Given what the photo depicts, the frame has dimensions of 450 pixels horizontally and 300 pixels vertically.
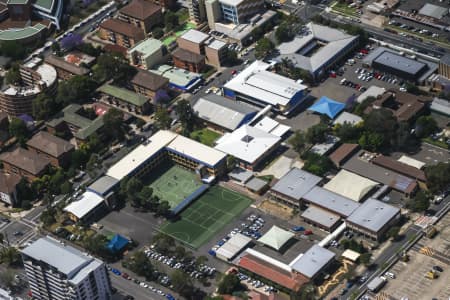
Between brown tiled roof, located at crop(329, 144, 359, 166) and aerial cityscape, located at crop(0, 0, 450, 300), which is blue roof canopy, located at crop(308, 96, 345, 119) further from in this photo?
brown tiled roof, located at crop(329, 144, 359, 166)

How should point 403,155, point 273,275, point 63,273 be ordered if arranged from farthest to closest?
point 403,155
point 273,275
point 63,273

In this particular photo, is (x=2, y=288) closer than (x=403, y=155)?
Yes

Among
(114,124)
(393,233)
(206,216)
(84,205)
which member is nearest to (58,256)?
(84,205)

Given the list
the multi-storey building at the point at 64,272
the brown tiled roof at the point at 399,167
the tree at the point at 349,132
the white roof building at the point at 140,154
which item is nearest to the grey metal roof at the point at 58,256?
the multi-storey building at the point at 64,272

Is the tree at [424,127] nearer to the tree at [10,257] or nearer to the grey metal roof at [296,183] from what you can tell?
the grey metal roof at [296,183]

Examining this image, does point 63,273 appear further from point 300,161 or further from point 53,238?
point 300,161

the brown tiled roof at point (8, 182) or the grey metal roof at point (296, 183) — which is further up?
the brown tiled roof at point (8, 182)

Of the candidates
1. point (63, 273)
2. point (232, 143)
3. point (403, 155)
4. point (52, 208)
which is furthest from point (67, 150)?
point (403, 155)

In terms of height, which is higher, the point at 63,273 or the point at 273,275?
the point at 63,273

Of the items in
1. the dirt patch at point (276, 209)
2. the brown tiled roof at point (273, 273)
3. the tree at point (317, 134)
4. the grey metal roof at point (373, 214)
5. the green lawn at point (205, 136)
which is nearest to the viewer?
the brown tiled roof at point (273, 273)
